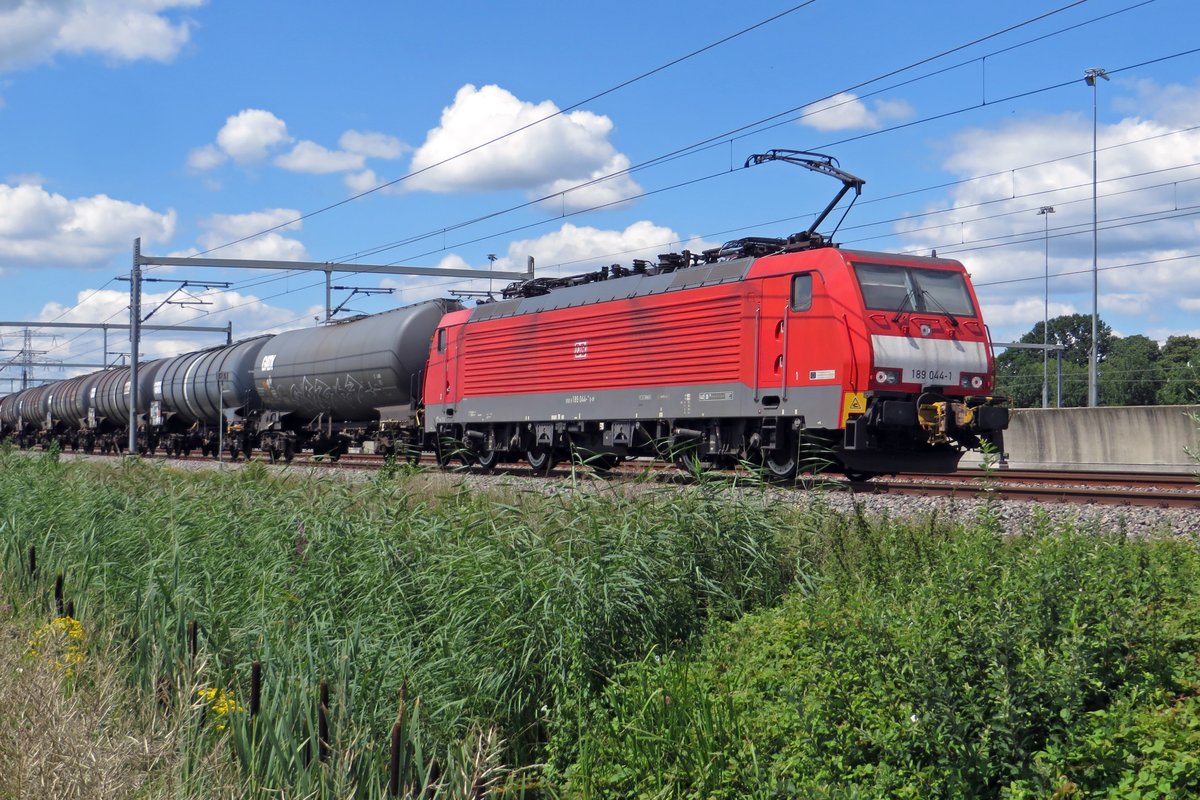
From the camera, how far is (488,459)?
2334 centimetres

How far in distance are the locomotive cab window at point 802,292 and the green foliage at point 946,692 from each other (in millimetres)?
8459

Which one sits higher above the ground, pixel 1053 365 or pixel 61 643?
pixel 1053 365

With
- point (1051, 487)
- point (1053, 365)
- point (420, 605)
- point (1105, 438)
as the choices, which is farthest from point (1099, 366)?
point (420, 605)

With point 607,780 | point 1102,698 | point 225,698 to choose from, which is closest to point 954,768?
point 1102,698

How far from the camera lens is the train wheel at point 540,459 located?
856 inches

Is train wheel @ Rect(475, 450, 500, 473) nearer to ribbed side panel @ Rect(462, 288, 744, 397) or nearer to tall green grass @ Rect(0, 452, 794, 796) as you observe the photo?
ribbed side panel @ Rect(462, 288, 744, 397)

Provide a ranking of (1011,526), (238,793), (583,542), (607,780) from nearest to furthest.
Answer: (238,793) → (607,780) → (583,542) → (1011,526)

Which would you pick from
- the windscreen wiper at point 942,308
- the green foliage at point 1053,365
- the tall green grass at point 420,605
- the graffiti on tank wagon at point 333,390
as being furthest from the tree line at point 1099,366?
the tall green grass at point 420,605

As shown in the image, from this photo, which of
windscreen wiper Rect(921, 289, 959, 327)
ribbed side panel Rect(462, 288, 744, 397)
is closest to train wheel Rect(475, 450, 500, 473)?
ribbed side panel Rect(462, 288, 744, 397)

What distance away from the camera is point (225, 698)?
21.3 ft

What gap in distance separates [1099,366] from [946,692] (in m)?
71.1

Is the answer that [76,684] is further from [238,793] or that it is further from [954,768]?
[954,768]

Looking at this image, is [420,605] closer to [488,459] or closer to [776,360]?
[776,360]

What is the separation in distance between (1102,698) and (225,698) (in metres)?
4.68
